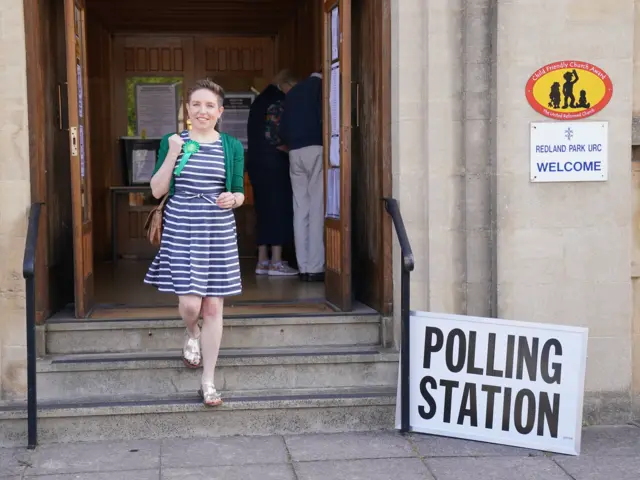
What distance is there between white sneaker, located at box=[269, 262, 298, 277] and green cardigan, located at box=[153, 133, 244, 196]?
3.39m

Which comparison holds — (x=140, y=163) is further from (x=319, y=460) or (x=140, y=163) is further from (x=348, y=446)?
(x=319, y=460)

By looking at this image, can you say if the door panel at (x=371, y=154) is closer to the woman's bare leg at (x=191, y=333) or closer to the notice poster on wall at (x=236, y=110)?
the woman's bare leg at (x=191, y=333)

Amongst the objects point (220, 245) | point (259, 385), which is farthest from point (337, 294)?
point (220, 245)

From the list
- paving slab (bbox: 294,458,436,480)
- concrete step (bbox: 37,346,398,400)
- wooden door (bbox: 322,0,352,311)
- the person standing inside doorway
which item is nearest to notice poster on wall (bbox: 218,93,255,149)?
the person standing inside doorway

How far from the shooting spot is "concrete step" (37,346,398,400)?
579 centimetres

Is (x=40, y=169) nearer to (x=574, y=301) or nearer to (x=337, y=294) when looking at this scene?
(x=337, y=294)

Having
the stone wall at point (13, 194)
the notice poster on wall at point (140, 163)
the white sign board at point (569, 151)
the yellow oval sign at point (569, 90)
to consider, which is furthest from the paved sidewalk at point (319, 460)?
the notice poster on wall at point (140, 163)

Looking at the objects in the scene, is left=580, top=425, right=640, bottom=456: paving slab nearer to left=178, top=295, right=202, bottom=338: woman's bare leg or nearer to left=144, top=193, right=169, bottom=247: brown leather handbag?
left=178, top=295, right=202, bottom=338: woman's bare leg

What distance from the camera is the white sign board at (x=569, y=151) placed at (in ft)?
19.6

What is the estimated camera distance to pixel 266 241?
901 centimetres

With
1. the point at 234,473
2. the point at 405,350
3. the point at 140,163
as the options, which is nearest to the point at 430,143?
the point at 405,350

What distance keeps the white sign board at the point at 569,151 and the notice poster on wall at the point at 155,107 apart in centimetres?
601

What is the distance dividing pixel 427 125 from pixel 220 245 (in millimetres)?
1476

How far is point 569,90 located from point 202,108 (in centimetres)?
218
